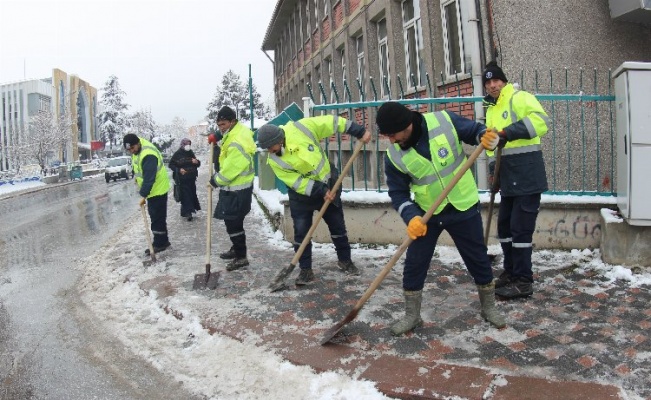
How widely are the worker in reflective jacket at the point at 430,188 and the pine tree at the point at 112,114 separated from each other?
67422 mm

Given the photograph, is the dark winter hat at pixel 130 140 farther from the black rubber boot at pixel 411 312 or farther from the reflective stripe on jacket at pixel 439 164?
the black rubber boot at pixel 411 312

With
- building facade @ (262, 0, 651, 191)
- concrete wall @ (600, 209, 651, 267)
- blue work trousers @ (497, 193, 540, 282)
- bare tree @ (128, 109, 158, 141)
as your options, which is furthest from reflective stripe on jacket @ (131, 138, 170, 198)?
bare tree @ (128, 109, 158, 141)

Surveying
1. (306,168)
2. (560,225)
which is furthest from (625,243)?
(306,168)

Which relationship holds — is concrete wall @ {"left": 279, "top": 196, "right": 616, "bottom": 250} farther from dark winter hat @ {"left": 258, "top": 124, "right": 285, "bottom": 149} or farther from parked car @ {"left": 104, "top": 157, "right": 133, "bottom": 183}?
parked car @ {"left": 104, "top": 157, "right": 133, "bottom": 183}

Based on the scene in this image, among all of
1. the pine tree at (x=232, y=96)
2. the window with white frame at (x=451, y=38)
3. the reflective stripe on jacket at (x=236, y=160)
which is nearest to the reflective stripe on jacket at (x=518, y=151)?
the reflective stripe on jacket at (x=236, y=160)

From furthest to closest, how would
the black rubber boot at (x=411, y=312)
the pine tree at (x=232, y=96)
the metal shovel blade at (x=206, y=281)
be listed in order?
the pine tree at (x=232, y=96), the metal shovel blade at (x=206, y=281), the black rubber boot at (x=411, y=312)

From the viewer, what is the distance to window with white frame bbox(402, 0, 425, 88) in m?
9.93

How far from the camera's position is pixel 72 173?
34.2 metres

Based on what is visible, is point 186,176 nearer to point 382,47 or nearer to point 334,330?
point 382,47

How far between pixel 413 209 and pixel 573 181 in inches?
184

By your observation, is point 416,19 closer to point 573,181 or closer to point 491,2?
point 491,2

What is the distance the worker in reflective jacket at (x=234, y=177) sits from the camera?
18.0 feet

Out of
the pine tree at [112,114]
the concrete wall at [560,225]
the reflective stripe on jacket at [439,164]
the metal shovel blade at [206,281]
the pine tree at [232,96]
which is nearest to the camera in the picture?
the reflective stripe on jacket at [439,164]

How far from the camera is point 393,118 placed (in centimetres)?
313
